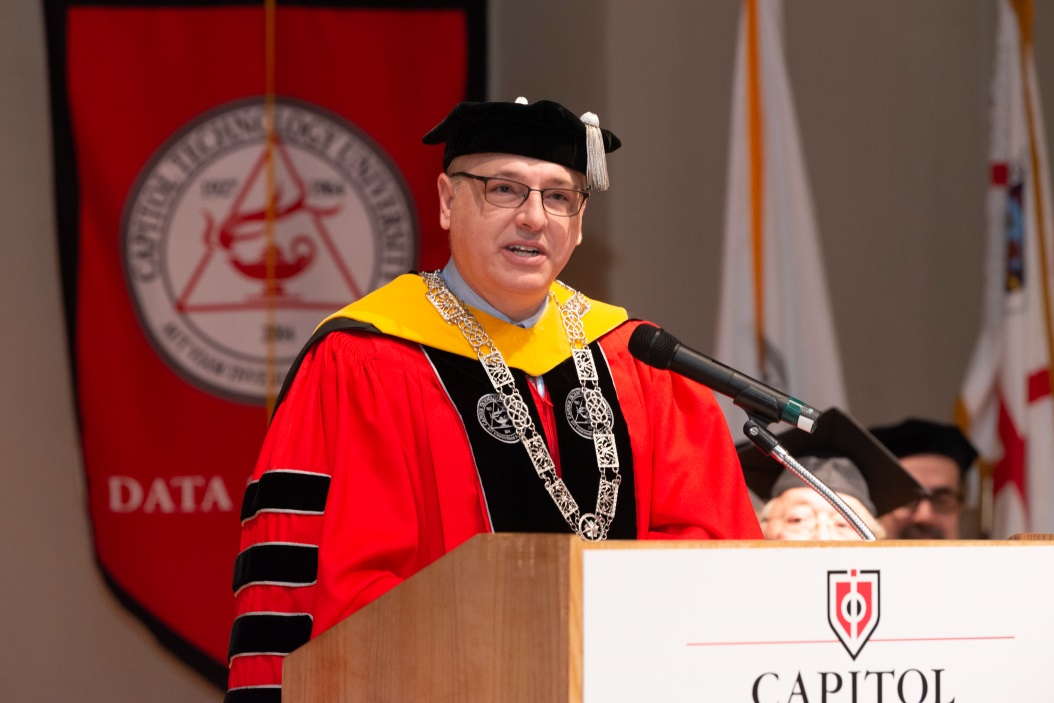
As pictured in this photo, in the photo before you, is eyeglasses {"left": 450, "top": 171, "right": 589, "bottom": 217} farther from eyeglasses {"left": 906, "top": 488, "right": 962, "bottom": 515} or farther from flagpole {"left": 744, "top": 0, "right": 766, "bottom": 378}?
eyeglasses {"left": 906, "top": 488, "right": 962, "bottom": 515}

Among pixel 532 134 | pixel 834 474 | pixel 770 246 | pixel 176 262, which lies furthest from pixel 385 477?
pixel 176 262

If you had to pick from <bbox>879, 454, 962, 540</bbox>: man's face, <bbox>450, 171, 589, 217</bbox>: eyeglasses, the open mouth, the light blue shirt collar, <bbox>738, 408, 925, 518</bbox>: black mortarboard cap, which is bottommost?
<bbox>879, 454, 962, 540</bbox>: man's face

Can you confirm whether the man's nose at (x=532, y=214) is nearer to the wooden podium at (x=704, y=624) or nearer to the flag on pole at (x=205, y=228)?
the wooden podium at (x=704, y=624)

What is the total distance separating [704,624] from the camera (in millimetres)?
1365

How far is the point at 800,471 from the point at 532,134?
80 cm

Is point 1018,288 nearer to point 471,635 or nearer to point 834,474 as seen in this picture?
point 834,474

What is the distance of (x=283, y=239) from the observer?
4.59 m

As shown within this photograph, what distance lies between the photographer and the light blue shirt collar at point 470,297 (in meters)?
2.30

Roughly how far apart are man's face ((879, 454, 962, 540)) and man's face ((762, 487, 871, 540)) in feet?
2.30

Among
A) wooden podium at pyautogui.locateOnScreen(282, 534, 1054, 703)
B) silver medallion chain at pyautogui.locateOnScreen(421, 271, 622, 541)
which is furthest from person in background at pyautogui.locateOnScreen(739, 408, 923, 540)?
wooden podium at pyautogui.locateOnScreen(282, 534, 1054, 703)

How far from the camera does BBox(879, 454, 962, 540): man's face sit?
380cm

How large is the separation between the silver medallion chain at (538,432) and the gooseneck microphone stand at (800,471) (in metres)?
0.43

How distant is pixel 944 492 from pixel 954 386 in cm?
92

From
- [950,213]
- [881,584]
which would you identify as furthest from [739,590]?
[950,213]
